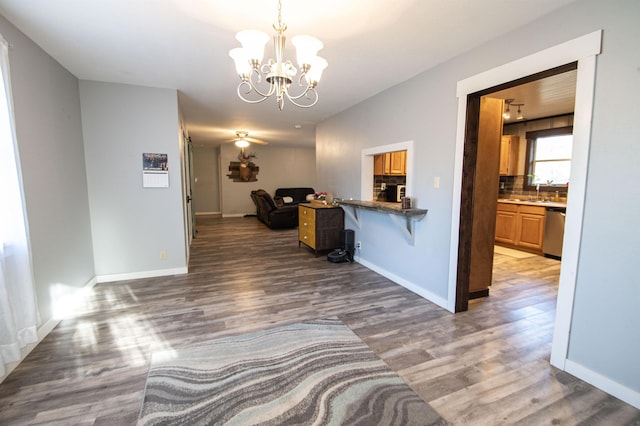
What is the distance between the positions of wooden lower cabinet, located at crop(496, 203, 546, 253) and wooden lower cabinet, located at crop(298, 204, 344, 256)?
2883 millimetres

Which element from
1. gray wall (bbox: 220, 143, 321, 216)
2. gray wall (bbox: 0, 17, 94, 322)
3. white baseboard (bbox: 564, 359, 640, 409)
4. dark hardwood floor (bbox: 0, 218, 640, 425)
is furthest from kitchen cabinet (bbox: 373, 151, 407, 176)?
gray wall (bbox: 220, 143, 321, 216)

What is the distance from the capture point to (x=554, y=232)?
4.54 m

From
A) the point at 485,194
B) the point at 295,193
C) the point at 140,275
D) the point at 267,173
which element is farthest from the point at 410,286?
the point at 267,173

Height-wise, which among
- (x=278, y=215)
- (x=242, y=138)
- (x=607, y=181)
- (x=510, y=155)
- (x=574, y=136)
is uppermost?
(x=242, y=138)

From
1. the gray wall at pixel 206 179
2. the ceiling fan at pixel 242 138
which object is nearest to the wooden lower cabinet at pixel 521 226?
the ceiling fan at pixel 242 138

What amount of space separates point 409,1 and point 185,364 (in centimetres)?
287

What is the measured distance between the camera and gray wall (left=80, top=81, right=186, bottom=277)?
342 cm

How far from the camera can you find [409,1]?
6.00 feet

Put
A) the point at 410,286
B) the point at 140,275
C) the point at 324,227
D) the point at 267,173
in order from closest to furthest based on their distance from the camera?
the point at 410,286 → the point at 140,275 → the point at 324,227 → the point at 267,173

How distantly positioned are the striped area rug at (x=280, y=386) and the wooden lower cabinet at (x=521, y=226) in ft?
13.9

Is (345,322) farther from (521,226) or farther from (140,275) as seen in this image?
(521,226)

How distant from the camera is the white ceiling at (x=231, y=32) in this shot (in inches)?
74.5

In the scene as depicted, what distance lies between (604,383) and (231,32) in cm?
351

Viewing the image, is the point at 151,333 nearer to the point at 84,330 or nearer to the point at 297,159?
the point at 84,330
